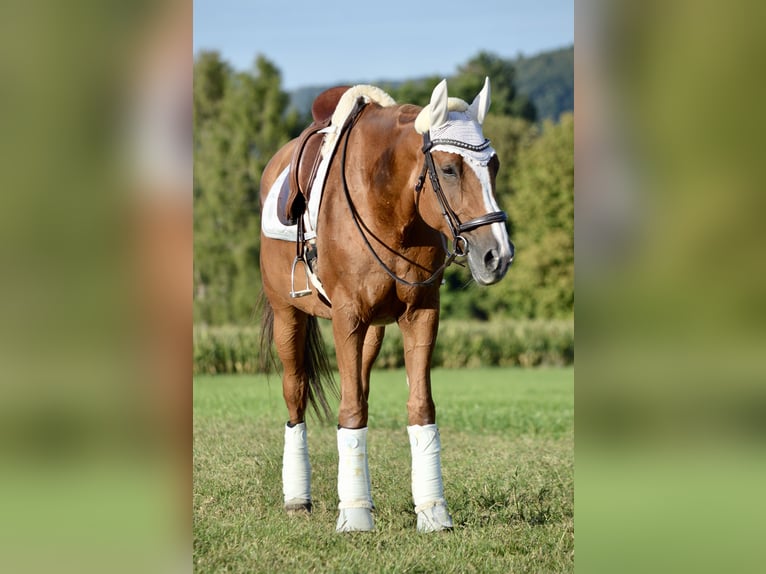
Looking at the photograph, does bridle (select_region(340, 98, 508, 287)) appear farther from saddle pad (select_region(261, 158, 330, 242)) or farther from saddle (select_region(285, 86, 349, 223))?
saddle (select_region(285, 86, 349, 223))

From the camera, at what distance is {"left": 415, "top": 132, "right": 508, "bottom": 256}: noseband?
464 centimetres

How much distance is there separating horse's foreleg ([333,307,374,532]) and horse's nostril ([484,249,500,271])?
1.11 metres

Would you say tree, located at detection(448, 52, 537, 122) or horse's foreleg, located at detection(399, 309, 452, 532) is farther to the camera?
tree, located at detection(448, 52, 537, 122)

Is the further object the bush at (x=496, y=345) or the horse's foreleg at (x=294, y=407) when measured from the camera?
the bush at (x=496, y=345)

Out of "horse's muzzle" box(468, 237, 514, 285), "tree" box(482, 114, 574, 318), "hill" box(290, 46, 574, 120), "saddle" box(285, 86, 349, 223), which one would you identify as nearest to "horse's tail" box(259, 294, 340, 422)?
"saddle" box(285, 86, 349, 223)

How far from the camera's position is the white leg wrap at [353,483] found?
17.7ft

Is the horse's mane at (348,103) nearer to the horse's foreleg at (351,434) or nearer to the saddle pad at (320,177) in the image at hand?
the saddle pad at (320,177)

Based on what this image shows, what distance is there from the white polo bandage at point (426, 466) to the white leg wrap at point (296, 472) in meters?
1.25

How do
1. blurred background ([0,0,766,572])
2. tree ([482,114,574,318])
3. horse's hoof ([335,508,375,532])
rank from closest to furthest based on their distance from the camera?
1. blurred background ([0,0,766,572])
2. horse's hoof ([335,508,375,532])
3. tree ([482,114,574,318])

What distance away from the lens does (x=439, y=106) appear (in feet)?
15.7

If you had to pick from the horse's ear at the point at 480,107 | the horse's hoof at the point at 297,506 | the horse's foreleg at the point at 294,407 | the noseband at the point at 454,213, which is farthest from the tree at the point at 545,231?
the noseband at the point at 454,213

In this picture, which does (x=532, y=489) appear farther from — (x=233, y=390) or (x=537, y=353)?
(x=537, y=353)
